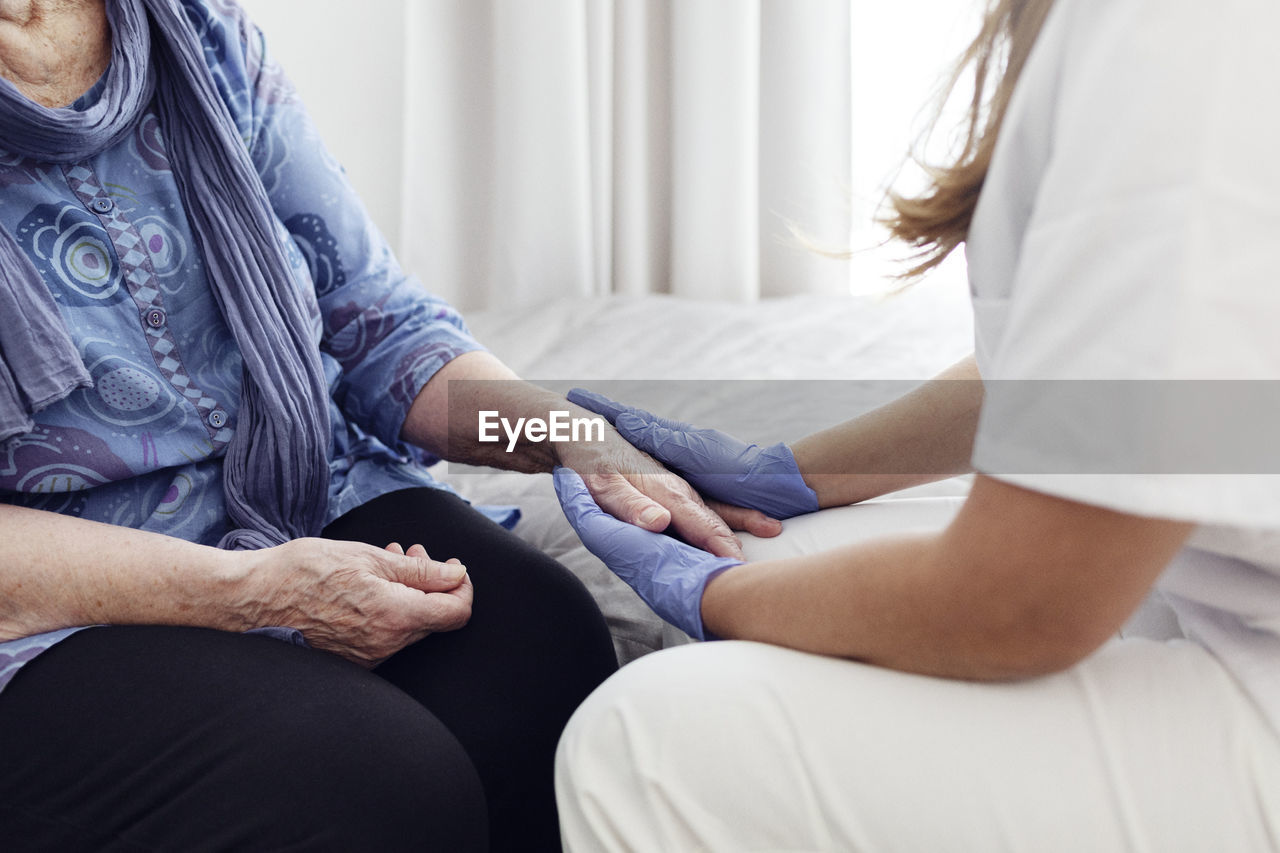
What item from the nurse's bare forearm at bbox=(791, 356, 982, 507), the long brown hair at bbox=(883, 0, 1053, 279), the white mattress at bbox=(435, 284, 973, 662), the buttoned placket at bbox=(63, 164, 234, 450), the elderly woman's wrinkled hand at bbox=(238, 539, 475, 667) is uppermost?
the long brown hair at bbox=(883, 0, 1053, 279)

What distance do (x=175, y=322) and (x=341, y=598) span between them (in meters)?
0.31

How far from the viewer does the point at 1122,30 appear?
0.50 meters

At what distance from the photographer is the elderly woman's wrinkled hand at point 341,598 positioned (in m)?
0.83

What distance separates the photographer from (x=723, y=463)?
106cm

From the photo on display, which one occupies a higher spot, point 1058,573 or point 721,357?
point 1058,573

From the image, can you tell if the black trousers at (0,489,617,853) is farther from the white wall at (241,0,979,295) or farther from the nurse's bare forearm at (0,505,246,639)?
the white wall at (241,0,979,295)

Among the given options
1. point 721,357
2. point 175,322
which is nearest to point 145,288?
point 175,322

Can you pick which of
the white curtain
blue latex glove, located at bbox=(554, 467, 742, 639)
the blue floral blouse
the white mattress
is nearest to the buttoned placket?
the blue floral blouse

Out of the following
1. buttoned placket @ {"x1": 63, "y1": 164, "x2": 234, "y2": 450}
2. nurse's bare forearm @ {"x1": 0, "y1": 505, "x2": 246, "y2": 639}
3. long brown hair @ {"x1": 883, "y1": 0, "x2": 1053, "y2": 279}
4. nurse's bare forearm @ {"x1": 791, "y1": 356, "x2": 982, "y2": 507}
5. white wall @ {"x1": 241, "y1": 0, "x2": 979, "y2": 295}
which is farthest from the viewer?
white wall @ {"x1": 241, "y1": 0, "x2": 979, "y2": 295}

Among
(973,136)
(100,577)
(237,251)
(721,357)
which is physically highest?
(973,136)

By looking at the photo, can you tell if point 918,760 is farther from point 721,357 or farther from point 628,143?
point 628,143

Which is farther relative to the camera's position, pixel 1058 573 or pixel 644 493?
pixel 644 493

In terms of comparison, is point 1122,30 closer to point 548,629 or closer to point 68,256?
point 548,629

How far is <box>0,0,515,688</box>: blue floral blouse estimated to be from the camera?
829 millimetres
